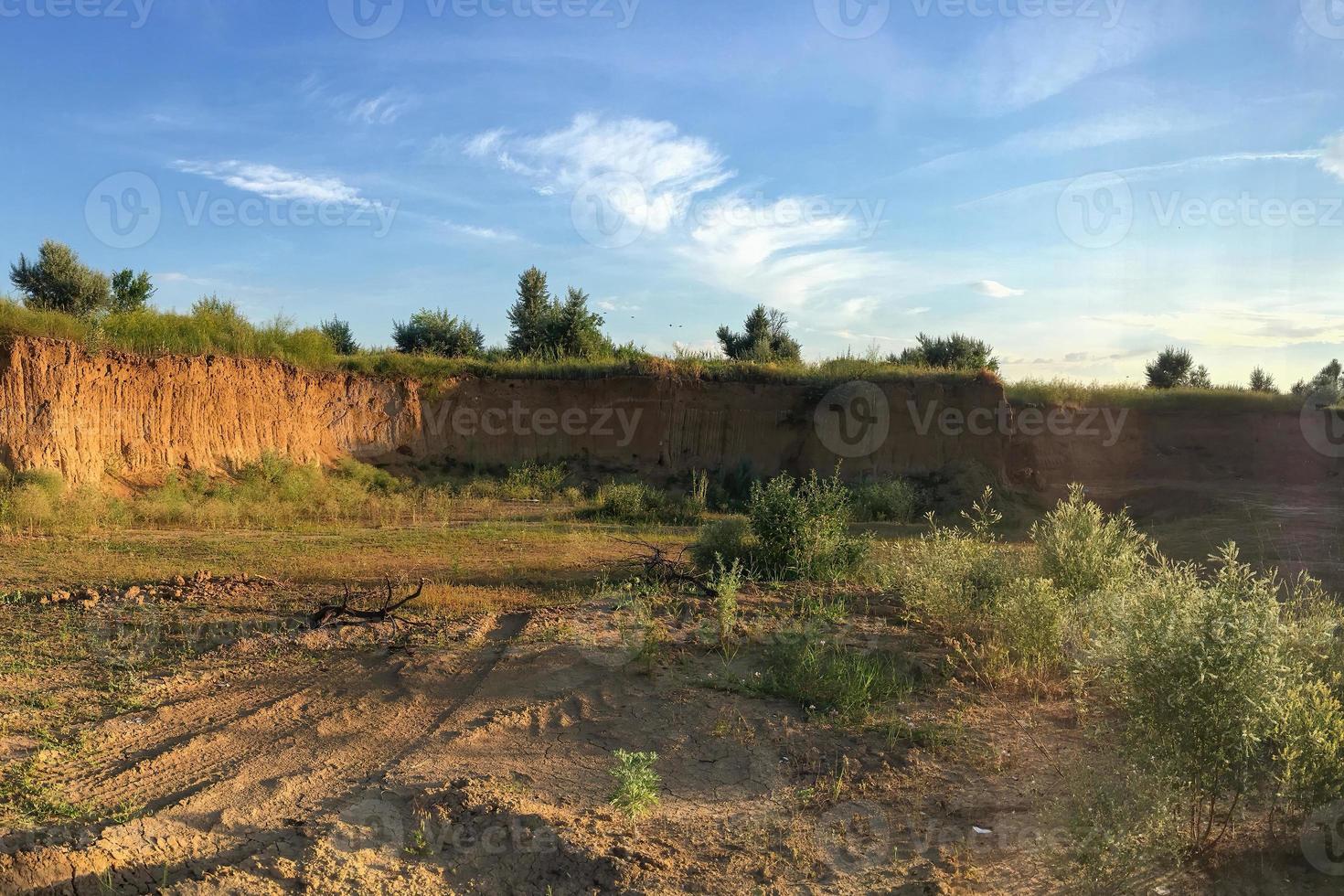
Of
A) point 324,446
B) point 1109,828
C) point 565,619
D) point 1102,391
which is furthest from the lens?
point 1102,391

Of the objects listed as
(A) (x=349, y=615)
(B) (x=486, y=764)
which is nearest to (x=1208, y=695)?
(B) (x=486, y=764)

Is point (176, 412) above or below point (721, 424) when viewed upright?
below

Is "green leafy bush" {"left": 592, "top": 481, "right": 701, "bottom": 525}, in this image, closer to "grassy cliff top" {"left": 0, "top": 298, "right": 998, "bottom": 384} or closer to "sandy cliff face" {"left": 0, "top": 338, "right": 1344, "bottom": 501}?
"sandy cliff face" {"left": 0, "top": 338, "right": 1344, "bottom": 501}

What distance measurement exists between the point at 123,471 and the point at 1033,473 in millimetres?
21145

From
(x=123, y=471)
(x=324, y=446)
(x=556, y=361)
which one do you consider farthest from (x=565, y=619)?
(x=556, y=361)

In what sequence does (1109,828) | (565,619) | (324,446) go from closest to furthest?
(1109,828)
(565,619)
(324,446)

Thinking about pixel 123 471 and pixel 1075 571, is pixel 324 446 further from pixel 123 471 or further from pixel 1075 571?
pixel 1075 571

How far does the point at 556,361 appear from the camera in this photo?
22609 millimetres

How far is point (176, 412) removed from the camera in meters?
17.1

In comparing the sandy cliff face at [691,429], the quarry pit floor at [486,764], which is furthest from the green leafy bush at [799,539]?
the sandy cliff face at [691,429]

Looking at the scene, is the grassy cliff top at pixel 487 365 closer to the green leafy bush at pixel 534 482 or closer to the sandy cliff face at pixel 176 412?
the sandy cliff face at pixel 176 412

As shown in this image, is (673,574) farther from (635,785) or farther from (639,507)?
(639,507)

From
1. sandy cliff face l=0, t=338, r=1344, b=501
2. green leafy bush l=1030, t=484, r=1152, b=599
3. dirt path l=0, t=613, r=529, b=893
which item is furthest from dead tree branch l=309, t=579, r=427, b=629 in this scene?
sandy cliff face l=0, t=338, r=1344, b=501

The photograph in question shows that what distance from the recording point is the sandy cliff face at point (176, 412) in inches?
581
